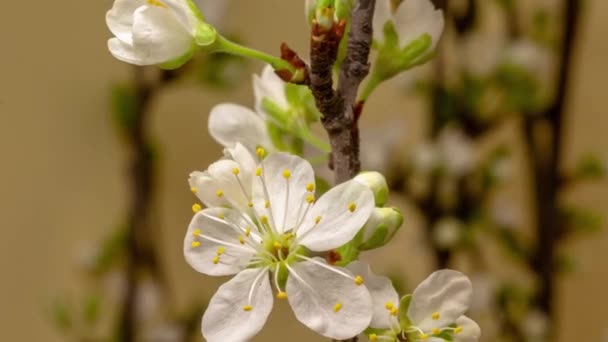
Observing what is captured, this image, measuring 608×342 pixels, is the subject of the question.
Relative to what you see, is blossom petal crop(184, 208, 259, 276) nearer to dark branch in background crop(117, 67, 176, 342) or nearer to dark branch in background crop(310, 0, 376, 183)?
dark branch in background crop(310, 0, 376, 183)

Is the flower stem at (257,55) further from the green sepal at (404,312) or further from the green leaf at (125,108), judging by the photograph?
the green leaf at (125,108)

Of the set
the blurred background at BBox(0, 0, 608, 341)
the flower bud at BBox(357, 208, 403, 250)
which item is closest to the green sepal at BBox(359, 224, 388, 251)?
the flower bud at BBox(357, 208, 403, 250)

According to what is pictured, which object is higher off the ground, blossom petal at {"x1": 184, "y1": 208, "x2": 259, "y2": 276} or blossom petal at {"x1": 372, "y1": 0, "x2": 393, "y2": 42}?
blossom petal at {"x1": 372, "y1": 0, "x2": 393, "y2": 42}

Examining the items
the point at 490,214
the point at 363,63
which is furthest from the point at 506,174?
the point at 363,63

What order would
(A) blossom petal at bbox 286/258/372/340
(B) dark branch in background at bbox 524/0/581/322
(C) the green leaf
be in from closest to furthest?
(A) blossom petal at bbox 286/258/372/340, (B) dark branch in background at bbox 524/0/581/322, (C) the green leaf

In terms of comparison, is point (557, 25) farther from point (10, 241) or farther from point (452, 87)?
point (10, 241)

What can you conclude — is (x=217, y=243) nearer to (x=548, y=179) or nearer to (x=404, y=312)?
(x=404, y=312)
